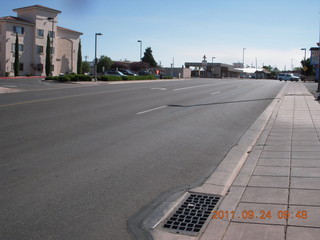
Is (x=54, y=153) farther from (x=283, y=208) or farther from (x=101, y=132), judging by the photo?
(x=283, y=208)

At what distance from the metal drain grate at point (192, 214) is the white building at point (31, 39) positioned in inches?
2445

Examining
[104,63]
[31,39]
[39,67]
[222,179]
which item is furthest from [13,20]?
[222,179]

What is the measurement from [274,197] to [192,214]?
123 centimetres

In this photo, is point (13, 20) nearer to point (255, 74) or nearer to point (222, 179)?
point (222, 179)

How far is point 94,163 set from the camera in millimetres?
7234

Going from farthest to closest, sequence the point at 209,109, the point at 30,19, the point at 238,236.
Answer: the point at 30,19, the point at 209,109, the point at 238,236

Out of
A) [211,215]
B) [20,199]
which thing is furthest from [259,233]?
[20,199]

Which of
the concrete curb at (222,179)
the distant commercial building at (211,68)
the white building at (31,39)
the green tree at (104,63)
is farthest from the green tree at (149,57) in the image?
the concrete curb at (222,179)

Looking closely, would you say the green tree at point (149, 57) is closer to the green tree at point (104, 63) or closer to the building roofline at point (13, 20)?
the green tree at point (104, 63)

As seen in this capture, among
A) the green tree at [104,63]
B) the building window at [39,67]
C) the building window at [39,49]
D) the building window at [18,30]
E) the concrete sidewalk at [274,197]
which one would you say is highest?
the building window at [18,30]

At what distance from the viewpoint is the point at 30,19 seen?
223 ft

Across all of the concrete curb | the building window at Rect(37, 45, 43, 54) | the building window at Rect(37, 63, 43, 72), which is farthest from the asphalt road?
the building window at Rect(37, 45, 43, 54)

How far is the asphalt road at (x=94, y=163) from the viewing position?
185 inches

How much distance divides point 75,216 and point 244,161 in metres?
4.01
